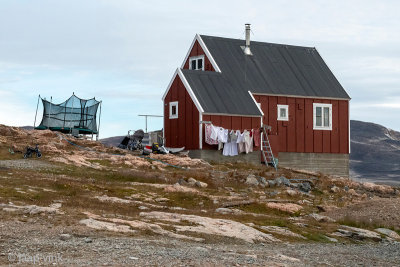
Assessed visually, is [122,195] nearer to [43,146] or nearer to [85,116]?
[43,146]

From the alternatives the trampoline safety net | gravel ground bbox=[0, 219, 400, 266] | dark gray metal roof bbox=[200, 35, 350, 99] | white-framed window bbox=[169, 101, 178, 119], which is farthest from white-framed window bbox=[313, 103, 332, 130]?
gravel ground bbox=[0, 219, 400, 266]

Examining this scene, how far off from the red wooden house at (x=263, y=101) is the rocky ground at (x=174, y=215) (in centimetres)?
509

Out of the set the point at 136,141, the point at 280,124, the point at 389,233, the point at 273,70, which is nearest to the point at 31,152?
the point at 136,141

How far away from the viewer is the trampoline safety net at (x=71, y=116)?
49.2 metres

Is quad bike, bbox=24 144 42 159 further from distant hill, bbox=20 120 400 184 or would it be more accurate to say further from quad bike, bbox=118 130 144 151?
distant hill, bbox=20 120 400 184

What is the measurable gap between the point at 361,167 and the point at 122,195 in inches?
3449

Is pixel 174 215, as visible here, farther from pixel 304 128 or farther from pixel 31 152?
pixel 304 128

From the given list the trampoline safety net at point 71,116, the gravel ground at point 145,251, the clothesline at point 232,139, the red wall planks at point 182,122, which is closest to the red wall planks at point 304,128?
the clothesline at point 232,139

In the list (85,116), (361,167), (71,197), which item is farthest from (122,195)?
(361,167)

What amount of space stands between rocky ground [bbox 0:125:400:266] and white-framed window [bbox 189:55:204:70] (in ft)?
35.6

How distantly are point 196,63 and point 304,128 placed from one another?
29.4 ft

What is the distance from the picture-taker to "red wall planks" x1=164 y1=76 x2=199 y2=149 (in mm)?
44094

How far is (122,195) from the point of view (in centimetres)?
2680

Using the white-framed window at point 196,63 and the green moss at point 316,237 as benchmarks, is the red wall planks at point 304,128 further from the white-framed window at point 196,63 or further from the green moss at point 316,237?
the green moss at point 316,237
